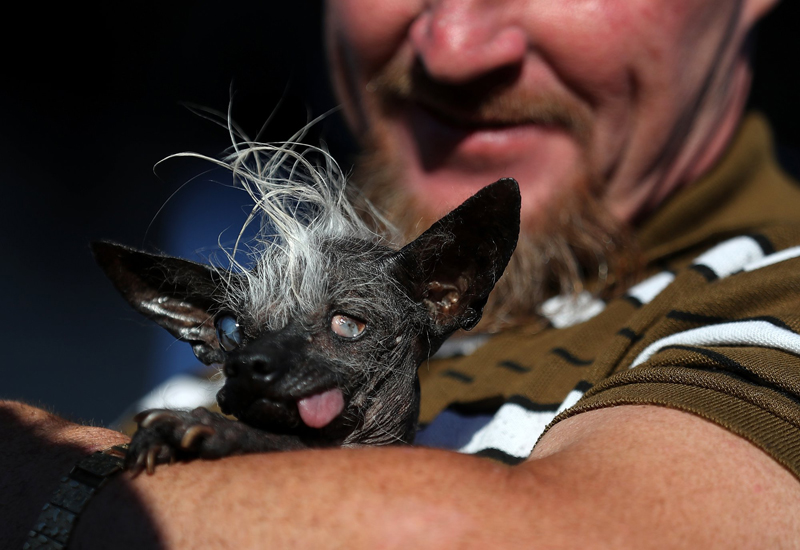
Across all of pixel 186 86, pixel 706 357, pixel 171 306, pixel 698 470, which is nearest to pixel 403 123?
pixel 171 306

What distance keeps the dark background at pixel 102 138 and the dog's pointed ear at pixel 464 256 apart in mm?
3157

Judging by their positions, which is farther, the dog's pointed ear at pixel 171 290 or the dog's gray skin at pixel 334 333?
the dog's pointed ear at pixel 171 290

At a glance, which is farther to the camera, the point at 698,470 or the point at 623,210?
the point at 623,210

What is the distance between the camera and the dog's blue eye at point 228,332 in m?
1.12

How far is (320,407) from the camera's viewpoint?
101 centimetres

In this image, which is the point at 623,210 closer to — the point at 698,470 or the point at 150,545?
the point at 698,470

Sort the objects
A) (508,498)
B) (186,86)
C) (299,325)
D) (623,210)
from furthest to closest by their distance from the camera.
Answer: (186,86) → (623,210) → (299,325) → (508,498)

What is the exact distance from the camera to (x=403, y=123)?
2.08 metres

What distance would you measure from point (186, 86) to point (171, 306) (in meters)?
3.64

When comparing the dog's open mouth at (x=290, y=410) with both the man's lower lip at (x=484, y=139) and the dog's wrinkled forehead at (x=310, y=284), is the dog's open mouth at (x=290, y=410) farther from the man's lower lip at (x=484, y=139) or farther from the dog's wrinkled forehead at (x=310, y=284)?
the man's lower lip at (x=484, y=139)

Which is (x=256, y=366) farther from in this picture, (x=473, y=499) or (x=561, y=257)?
(x=561, y=257)

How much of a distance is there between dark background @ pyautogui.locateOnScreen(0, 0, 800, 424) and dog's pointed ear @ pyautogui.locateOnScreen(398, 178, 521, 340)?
10.4 feet

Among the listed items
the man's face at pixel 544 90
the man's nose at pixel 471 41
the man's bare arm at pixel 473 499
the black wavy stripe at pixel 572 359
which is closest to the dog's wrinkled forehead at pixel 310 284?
the man's bare arm at pixel 473 499

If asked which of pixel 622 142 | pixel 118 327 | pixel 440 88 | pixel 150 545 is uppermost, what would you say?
pixel 440 88
